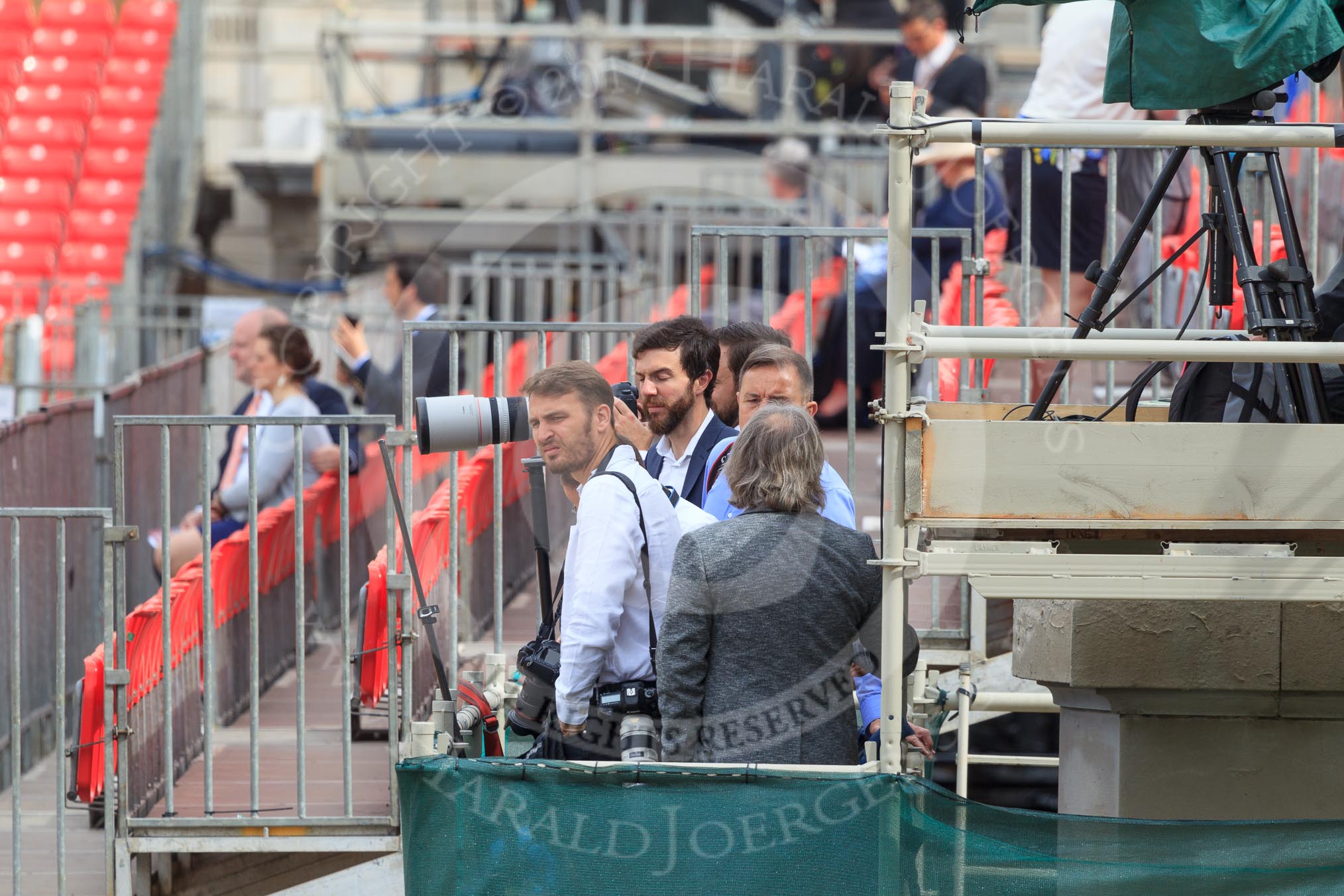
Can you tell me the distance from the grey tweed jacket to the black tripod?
635 millimetres

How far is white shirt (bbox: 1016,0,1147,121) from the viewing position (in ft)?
23.6

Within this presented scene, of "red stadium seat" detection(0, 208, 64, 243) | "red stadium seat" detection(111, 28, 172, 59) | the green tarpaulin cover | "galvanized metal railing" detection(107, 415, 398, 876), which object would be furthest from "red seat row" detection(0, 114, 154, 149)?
the green tarpaulin cover

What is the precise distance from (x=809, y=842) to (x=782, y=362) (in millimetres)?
1592

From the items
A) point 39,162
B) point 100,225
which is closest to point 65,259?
point 100,225

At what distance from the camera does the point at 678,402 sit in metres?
4.75

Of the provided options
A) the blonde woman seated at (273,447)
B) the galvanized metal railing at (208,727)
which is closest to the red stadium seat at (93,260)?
the blonde woman seated at (273,447)

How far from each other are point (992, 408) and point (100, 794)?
311 centimetres

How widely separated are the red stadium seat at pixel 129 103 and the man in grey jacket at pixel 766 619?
18128 mm

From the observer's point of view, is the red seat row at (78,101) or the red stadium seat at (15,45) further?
the red stadium seat at (15,45)

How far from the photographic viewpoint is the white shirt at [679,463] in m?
4.78

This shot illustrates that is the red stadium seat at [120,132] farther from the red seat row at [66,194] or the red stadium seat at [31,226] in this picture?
the red stadium seat at [31,226]

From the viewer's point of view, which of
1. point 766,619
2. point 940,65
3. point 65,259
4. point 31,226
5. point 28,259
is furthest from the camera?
point 31,226

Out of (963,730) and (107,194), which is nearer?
(963,730)

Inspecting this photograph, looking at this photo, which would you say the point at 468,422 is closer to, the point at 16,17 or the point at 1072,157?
the point at 1072,157
